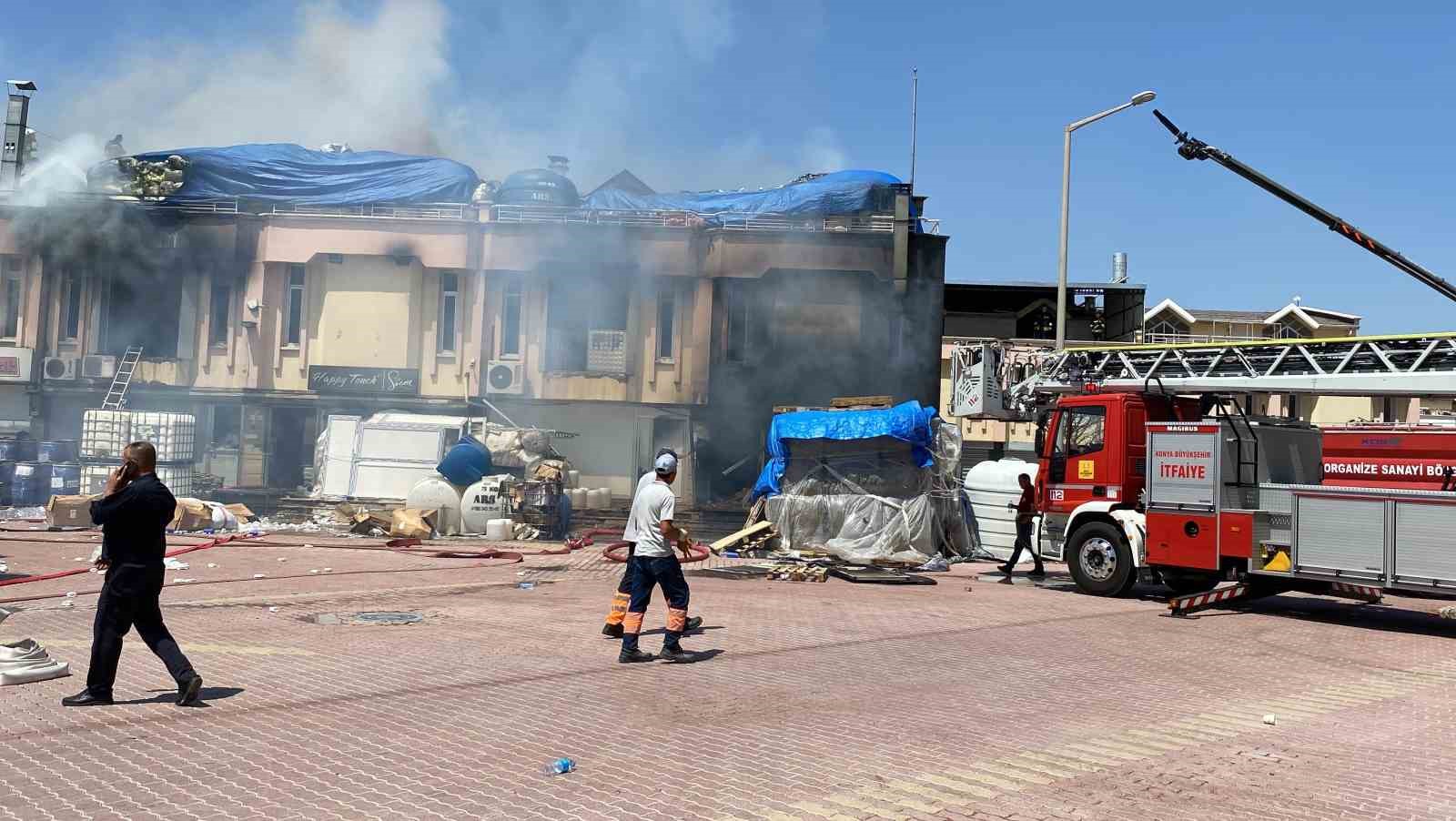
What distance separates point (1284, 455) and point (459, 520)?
1593 centimetres

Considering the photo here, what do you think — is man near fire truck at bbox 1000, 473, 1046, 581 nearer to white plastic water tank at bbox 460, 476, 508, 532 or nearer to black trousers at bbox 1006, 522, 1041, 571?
black trousers at bbox 1006, 522, 1041, 571

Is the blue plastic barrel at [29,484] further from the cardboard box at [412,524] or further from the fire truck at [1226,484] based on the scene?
the fire truck at [1226,484]

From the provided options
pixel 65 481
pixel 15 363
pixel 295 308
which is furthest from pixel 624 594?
pixel 15 363

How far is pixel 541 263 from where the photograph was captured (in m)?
28.0

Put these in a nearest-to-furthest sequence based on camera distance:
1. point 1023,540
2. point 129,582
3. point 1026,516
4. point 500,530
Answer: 1. point 129,582
2. point 1026,516
3. point 1023,540
4. point 500,530

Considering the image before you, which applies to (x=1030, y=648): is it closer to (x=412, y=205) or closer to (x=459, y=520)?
(x=459, y=520)

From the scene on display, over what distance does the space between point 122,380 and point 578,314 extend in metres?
12.3

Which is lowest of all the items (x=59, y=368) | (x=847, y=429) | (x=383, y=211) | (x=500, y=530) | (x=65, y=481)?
(x=500, y=530)

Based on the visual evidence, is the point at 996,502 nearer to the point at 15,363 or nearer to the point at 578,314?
the point at 578,314

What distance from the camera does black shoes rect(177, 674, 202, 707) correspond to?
6434 millimetres

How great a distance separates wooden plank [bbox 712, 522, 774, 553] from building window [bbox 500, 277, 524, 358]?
34.6 feet

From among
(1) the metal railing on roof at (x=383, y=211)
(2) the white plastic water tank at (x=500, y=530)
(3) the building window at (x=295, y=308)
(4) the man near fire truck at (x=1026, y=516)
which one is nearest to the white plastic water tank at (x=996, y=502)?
(4) the man near fire truck at (x=1026, y=516)

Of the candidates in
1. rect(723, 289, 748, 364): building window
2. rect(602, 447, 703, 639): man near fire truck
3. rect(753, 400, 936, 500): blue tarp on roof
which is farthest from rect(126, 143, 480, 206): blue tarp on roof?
rect(602, 447, 703, 639): man near fire truck

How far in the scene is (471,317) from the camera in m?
28.4
